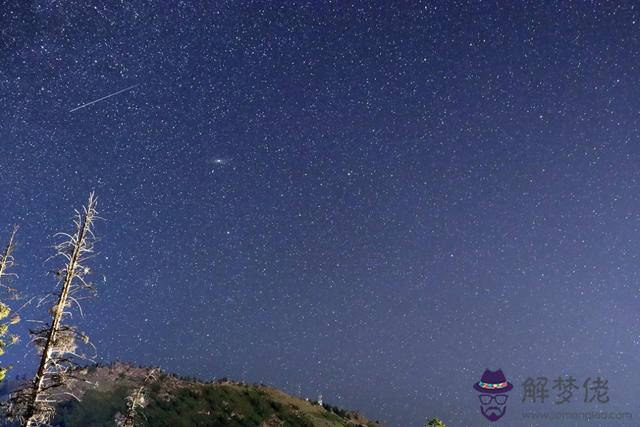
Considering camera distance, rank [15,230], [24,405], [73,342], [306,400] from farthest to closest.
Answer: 1. [306,400]
2. [15,230]
3. [73,342]
4. [24,405]

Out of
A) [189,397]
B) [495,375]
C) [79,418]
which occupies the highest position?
[495,375]

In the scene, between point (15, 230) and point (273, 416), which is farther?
point (273, 416)

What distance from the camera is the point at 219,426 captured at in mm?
132750

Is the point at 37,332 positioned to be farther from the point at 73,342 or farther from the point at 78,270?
the point at 78,270

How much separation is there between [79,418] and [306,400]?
75.9 m

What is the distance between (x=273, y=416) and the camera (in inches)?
5719

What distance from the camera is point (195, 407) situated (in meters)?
143

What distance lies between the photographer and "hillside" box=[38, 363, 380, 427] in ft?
446

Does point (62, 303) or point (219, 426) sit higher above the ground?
point (62, 303)

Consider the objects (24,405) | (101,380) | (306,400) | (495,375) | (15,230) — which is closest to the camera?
(24,405)

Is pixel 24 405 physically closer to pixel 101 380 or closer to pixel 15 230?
pixel 15 230

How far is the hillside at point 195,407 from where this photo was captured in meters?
136

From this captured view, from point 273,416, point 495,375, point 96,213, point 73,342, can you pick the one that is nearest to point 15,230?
point 96,213

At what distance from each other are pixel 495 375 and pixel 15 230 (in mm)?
83635
